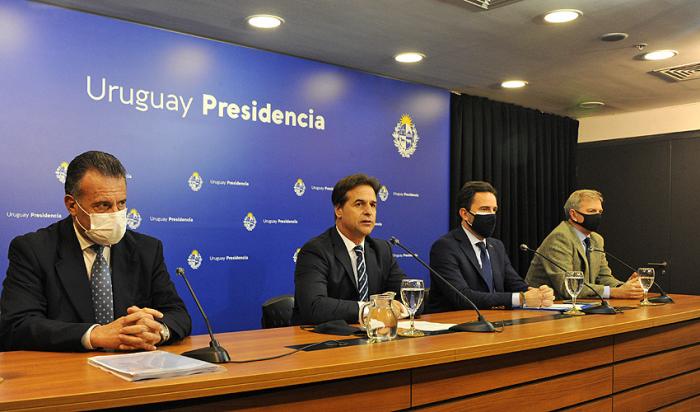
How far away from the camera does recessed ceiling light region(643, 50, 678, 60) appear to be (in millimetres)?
5266

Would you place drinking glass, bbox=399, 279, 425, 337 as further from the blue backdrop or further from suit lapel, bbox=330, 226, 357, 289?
the blue backdrop

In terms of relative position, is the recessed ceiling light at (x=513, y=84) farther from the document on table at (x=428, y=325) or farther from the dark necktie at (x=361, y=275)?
the document on table at (x=428, y=325)

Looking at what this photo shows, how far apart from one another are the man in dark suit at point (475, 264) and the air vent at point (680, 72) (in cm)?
276

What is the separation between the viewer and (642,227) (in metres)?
7.66

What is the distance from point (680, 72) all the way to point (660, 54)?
76 cm

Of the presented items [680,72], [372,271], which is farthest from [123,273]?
[680,72]

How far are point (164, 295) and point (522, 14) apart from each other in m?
2.92

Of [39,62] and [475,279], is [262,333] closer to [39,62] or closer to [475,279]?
[475,279]

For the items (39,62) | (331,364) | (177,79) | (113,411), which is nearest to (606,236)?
(177,79)

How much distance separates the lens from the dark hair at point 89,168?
2457 millimetres

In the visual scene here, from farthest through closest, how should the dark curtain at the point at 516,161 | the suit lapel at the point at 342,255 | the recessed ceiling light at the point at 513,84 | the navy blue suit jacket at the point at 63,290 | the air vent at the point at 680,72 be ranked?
1. the dark curtain at the point at 516,161
2. the recessed ceiling light at the point at 513,84
3. the air vent at the point at 680,72
4. the suit lapel at the point at 342,255
5. the navy blue suit jacket at the point at 63,290

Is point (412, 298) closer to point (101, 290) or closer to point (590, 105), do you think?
point (101, 290)

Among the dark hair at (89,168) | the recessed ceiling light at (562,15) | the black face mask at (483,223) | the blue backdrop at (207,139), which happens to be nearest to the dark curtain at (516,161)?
the blue backdrop at (207,139)

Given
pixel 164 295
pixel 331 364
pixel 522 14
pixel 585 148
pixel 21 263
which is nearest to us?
pixel 331 364
